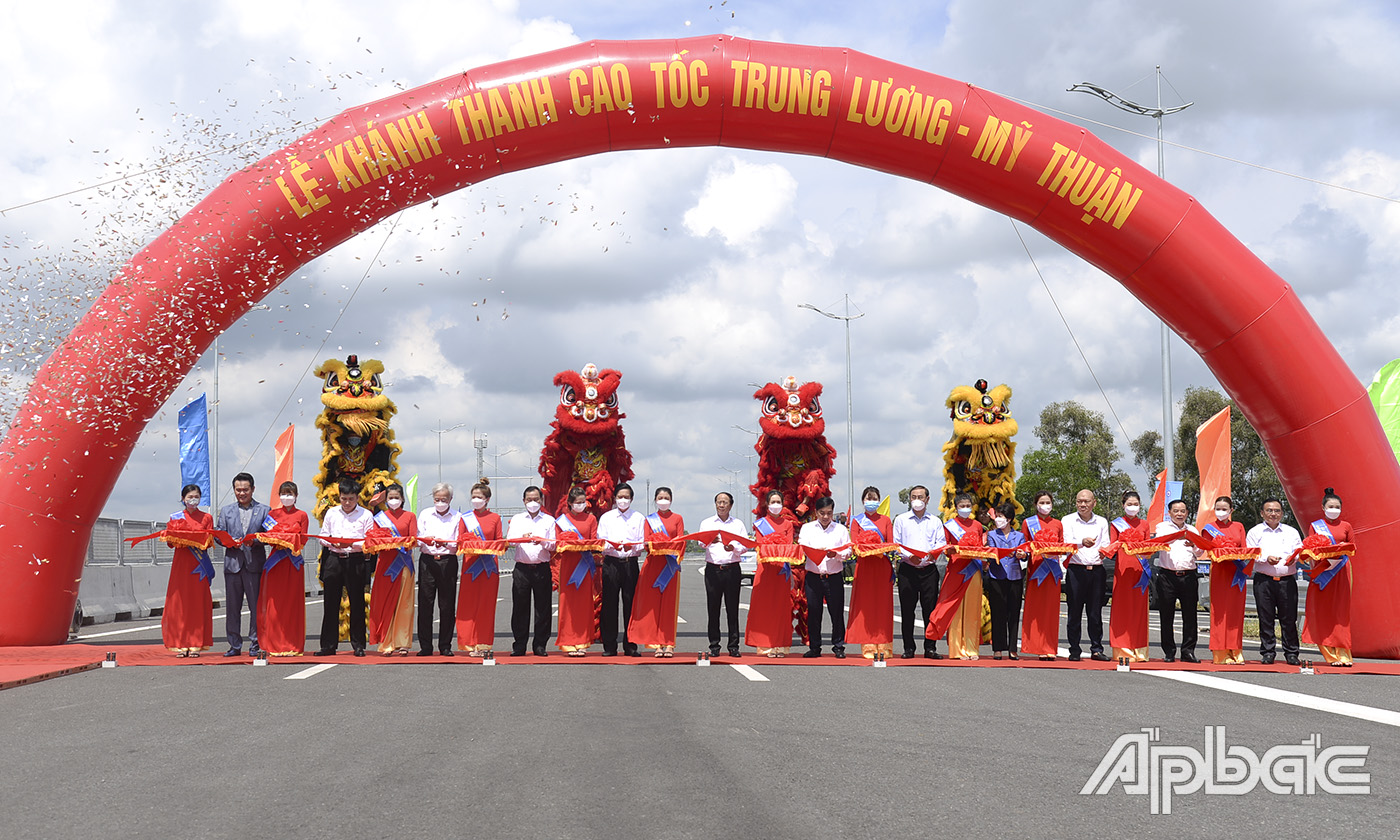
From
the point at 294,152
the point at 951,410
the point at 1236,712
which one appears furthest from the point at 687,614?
the point at 1236,712

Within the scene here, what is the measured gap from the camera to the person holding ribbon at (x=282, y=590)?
36.5ft

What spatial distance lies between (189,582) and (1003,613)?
8.10 metres

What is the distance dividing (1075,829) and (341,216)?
9.47 metres

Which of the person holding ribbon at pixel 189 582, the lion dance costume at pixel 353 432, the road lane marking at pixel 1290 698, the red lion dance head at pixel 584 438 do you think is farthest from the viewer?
the red lion dance head at pixel 584 438

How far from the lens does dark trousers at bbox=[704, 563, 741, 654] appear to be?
1163 cm

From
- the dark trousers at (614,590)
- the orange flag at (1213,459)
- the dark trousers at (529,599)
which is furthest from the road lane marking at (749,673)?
the orange flag at (1213,459)

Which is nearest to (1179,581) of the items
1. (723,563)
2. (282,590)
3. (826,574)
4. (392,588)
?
(826,574)

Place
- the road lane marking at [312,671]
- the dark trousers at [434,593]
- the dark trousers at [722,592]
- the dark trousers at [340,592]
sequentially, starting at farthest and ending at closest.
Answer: the dark trousers at [434,593] < the dark trousers at [722,592] < the dark trousers at [340,592] < the road lane marking at [312,671]

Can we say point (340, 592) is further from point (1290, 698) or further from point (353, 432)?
point (1290, 698)

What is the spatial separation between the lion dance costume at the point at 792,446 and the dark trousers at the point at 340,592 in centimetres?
483

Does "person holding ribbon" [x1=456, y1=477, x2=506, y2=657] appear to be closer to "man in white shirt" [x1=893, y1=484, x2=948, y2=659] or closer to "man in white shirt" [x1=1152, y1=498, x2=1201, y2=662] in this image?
"man in white shirt" [x1=893, y1=484, x2=948, y2=659]

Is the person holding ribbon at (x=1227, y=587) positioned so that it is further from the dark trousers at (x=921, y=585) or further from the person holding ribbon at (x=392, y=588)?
the person holding ribbon at (x=392, y=588)

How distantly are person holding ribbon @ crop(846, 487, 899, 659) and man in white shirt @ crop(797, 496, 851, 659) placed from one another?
0.13 meters

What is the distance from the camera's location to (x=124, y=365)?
436 inches
